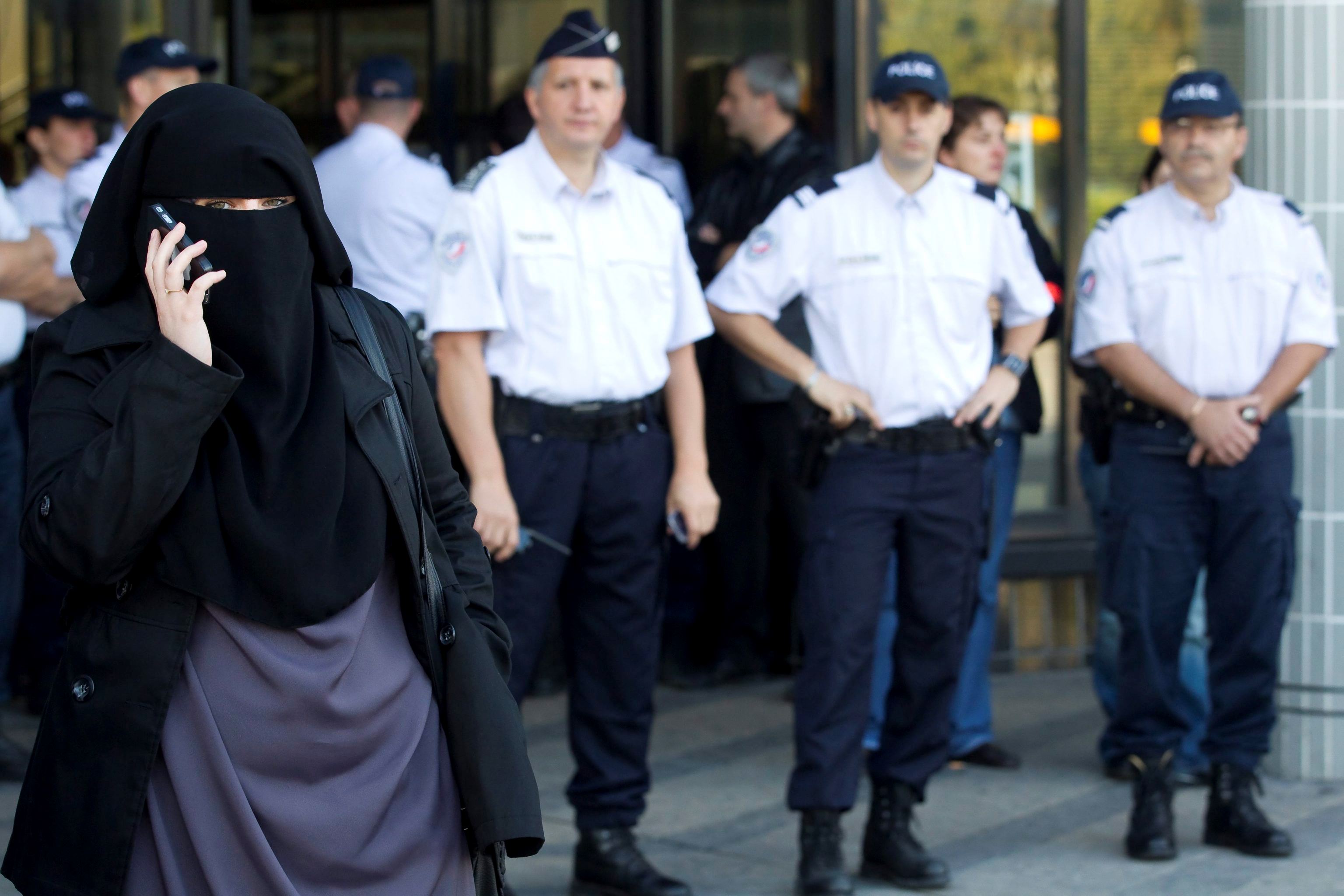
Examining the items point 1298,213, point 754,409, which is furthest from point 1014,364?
point 754,409

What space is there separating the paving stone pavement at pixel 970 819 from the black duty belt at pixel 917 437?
3.61ft

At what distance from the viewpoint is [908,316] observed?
174 inches

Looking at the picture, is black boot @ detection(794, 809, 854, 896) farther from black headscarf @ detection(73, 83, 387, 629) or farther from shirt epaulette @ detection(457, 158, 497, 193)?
black headscarf @ detection(73, 83, 387, 629)

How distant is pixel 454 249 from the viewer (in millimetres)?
4156

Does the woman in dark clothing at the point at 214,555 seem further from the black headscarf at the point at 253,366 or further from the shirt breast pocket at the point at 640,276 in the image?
the shirt breast pocket at the point at 640,276

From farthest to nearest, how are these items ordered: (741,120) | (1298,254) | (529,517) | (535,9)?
(535,9) < (741,120) < (1298,254) < (529,517)

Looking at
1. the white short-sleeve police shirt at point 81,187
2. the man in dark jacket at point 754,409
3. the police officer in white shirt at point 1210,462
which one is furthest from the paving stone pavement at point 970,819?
the white short-sleeve police shirt at point 81,187

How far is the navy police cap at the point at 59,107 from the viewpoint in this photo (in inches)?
237

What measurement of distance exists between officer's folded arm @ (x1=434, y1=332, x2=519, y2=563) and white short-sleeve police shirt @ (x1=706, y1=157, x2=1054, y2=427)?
791mm

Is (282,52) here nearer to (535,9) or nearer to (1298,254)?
(535,9)

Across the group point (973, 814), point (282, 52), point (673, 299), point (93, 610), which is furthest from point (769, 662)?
point (93, 610)

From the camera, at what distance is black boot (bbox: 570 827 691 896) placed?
4207 mm

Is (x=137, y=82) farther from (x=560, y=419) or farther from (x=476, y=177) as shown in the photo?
(x=560, y=419)

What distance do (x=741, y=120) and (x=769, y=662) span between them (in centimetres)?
207
